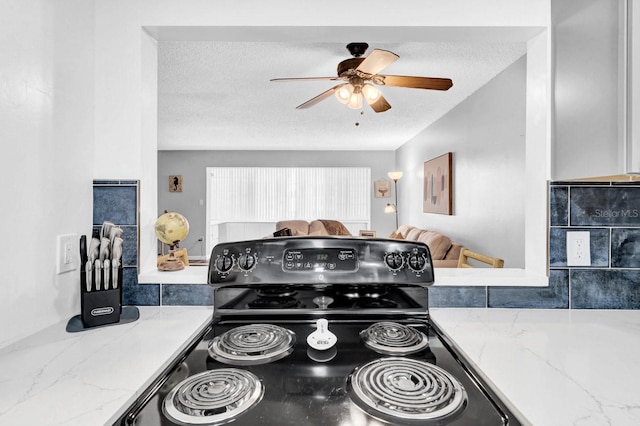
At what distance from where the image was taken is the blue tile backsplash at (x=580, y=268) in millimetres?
1250

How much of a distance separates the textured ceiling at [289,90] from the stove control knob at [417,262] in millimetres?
1335

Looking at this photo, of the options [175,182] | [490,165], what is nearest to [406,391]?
[490,165]

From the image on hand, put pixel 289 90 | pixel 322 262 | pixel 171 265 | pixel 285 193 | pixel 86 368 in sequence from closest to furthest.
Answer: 1. pixel 86 368
2. pixel 322 262
3. pixel 171 265
4. pixel 289 90
5. pixel 285 193

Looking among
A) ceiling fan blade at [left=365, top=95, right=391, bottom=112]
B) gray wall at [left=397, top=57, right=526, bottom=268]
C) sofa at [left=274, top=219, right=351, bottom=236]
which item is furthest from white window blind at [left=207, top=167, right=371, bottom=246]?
ceiling fan blade at [left=365, top=95, right=391, bottom=112]

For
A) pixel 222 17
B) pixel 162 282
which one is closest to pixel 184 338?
pixel 162 282

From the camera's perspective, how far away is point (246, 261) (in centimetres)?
114

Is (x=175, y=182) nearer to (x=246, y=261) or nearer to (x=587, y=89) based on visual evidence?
(x=246, y=261)

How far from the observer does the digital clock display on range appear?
3.71 ft

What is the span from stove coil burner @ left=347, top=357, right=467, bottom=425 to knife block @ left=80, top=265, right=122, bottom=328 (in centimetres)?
73

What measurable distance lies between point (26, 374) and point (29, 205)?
47 centimetres

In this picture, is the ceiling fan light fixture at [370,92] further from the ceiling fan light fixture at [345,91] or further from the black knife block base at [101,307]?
the black knife block base at [101,307]

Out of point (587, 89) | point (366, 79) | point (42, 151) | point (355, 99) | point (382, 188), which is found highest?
point (366, 79)

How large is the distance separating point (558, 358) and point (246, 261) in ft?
2.79

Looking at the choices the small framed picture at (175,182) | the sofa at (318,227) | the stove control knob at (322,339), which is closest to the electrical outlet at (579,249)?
the stove control knob at (322,339)
